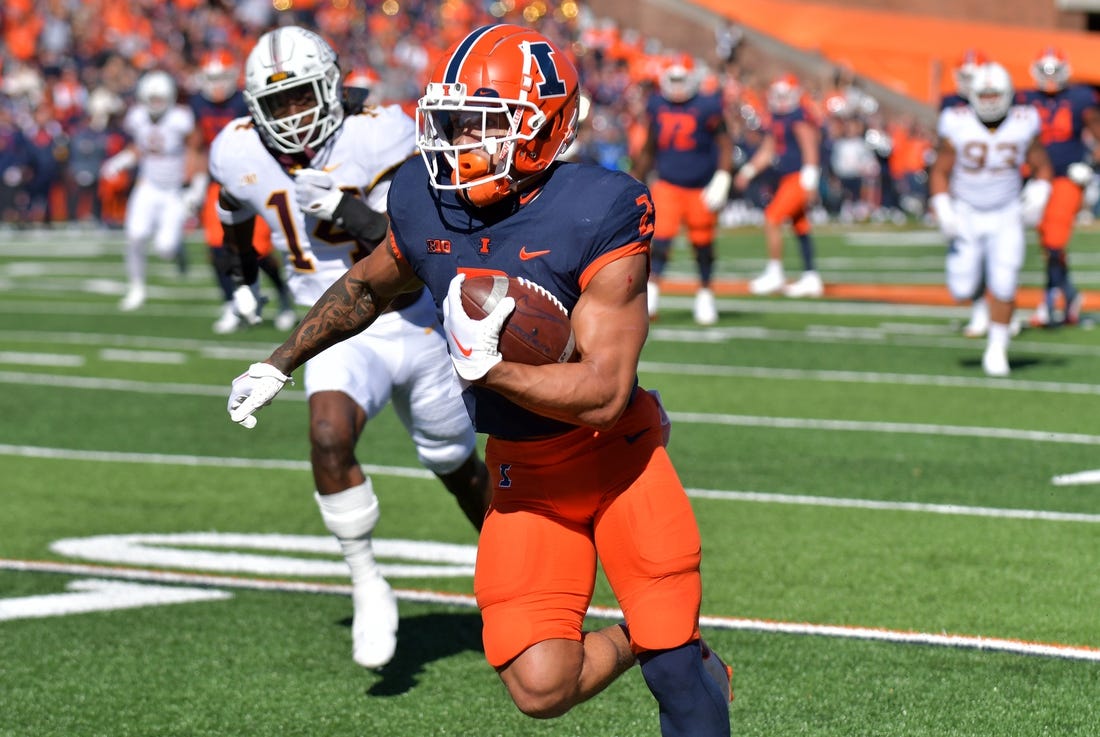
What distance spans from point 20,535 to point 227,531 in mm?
854

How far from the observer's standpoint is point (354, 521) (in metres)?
4.87

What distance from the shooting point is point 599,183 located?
3.56 m

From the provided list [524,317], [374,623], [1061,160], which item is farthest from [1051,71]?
[524,317]

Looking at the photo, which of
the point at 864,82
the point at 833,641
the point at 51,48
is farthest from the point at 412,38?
the point at 833,641

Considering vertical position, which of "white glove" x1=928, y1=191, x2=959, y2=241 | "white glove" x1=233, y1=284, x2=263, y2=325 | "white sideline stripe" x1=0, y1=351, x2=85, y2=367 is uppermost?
"white glove" x1=233, y1=284, x2=263, y2=325

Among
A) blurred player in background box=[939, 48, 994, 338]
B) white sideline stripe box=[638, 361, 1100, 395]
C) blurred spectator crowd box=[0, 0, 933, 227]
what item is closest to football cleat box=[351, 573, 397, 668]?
white sideline stripe box=[638, 361, 1100, 395]

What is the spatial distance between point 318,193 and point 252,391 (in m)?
1.18

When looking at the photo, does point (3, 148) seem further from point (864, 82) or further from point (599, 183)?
point (599, 183)

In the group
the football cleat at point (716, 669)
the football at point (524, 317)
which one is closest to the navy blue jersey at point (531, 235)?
the football at point (524, 317)

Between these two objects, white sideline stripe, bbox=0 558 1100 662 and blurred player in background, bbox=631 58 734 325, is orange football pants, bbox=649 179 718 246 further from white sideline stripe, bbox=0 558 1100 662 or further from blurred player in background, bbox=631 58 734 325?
white sideline stripe, bbox=0 558 1100 662

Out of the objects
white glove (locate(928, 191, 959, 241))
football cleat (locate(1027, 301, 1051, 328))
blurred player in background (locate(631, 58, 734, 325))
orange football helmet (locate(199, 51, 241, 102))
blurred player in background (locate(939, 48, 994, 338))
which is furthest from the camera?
blurred player in background (locate(631, 58, 734, 325))

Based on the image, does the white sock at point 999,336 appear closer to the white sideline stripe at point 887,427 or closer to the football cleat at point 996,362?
the football cleat at point 996,362

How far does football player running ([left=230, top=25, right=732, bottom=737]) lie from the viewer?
3496mm

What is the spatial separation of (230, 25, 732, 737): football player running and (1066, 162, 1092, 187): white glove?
9475 millimetres
